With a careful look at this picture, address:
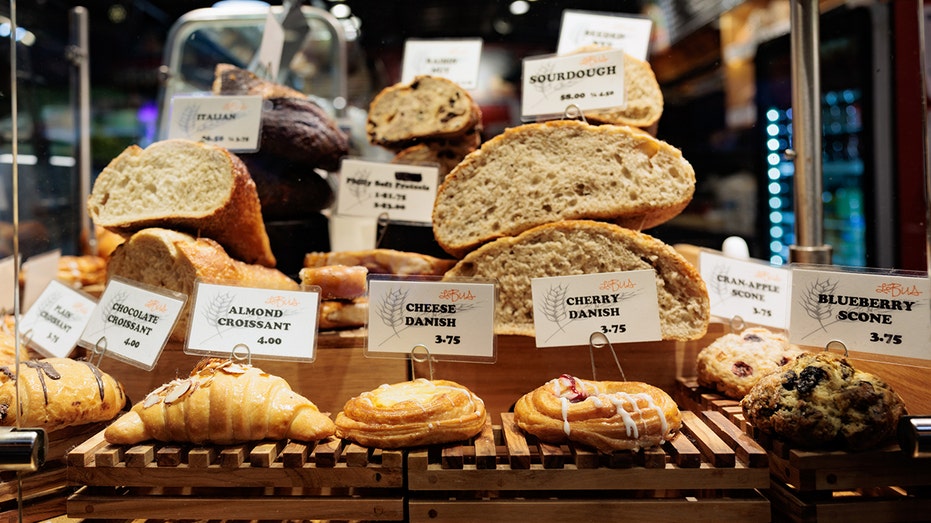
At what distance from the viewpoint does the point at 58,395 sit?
5.33ft

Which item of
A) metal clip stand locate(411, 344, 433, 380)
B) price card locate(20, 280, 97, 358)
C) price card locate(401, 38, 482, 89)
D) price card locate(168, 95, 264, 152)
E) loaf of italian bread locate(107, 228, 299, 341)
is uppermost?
price card locate(401, 38, 482, 89)

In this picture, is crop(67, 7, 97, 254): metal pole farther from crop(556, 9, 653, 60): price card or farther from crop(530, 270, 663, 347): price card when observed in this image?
crop(530, 270, 663, 347): price card

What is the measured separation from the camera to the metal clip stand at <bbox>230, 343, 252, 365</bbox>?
169cm

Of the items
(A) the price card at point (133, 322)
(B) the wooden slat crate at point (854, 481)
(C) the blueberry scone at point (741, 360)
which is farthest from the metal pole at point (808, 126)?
(A) the price card at point (133, 322)

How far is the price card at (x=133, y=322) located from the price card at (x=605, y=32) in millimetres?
1662

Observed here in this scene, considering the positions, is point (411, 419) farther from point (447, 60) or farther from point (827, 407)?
point (447, 60)

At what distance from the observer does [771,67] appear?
365 cm

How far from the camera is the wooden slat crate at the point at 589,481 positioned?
1.36 m

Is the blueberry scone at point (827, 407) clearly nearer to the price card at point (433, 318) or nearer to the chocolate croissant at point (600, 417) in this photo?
the chocolate croissant at point (600, 417)

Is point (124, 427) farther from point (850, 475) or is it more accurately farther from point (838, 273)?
point (838, 273)

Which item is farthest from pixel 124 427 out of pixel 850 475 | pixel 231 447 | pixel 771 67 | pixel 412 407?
pixel 771 67

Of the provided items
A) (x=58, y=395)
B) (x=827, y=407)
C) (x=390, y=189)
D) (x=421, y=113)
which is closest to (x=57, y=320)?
(x=58, y=395)

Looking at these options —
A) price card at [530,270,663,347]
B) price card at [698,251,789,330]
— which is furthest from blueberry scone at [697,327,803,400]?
price card at [530,270,663,347]

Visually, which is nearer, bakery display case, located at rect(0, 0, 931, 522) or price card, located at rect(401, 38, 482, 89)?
bakery display case, located at rect(0, 0, 931, 522)
